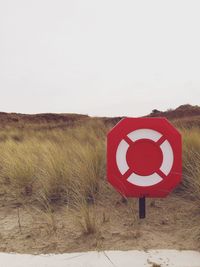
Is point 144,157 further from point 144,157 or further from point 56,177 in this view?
point 56,177

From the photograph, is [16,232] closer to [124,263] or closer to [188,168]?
[124,263]

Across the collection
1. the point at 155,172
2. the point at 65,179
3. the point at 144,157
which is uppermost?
the point at 144,157

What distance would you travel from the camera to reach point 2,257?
3.42m

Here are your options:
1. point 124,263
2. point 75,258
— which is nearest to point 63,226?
point 75,258

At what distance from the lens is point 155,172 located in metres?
4.03

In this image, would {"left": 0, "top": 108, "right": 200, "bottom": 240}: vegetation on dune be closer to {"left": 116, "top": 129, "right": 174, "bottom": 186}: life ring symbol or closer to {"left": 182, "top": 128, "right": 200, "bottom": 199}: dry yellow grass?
{"left": 182, "top": 128, "right": 200, "bottom": 199}: dry yellow grass

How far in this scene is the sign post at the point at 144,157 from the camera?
4.02 m

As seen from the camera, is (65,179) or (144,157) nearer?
(144,157)

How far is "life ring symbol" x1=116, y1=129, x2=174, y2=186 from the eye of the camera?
13.2 ft

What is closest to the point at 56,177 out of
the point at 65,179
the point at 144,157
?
the point at 65,179

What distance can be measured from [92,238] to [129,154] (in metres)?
0.81

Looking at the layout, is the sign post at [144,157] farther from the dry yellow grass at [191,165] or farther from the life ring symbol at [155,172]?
the dry yellow grass at [191,165]

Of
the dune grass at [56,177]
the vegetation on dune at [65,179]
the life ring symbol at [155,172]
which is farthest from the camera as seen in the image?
the dune grass at [56,177]

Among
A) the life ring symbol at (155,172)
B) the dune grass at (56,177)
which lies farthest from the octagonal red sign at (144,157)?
the dune grass at (56,177)
